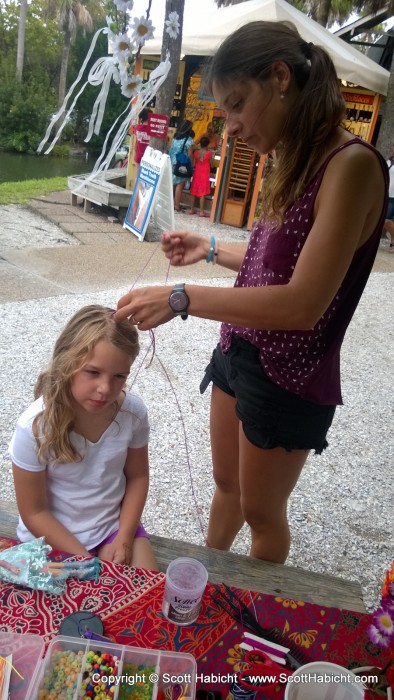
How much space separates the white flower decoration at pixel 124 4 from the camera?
65.4 inches

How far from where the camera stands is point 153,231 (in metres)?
7.71

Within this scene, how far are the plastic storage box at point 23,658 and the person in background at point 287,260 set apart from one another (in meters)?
0.72

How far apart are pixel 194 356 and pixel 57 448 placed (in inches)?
114

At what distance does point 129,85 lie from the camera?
178 centimetres

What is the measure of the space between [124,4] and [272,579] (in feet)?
6.19

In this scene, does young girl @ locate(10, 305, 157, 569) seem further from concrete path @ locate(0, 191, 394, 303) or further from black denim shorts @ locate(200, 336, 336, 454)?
concrete path @ locate(0, 191, 394, 303)

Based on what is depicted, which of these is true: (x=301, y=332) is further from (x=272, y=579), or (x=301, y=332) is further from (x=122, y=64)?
(x=122, y=64)

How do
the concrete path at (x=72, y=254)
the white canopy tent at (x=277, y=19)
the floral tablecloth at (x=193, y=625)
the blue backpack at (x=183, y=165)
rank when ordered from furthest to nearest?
the blue backpack at (x=183, y=165) < the white canopy tent at (x=277, y=19) < the concrete path at (x=72, y=254) < the floral tablecloth at (x=193, y=625)

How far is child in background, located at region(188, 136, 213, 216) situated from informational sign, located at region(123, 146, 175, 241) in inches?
86.0

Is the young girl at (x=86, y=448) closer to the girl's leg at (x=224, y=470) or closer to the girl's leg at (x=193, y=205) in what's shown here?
the girl's leg at (x=224, y=470)

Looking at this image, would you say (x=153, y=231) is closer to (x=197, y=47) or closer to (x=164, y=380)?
(x=197, y=47)

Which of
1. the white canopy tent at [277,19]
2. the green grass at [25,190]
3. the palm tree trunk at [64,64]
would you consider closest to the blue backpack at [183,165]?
the white canopy tent at [277,19]

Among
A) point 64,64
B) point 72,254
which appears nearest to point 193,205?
point 72,254

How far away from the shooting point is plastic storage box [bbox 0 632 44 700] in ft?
2.85
